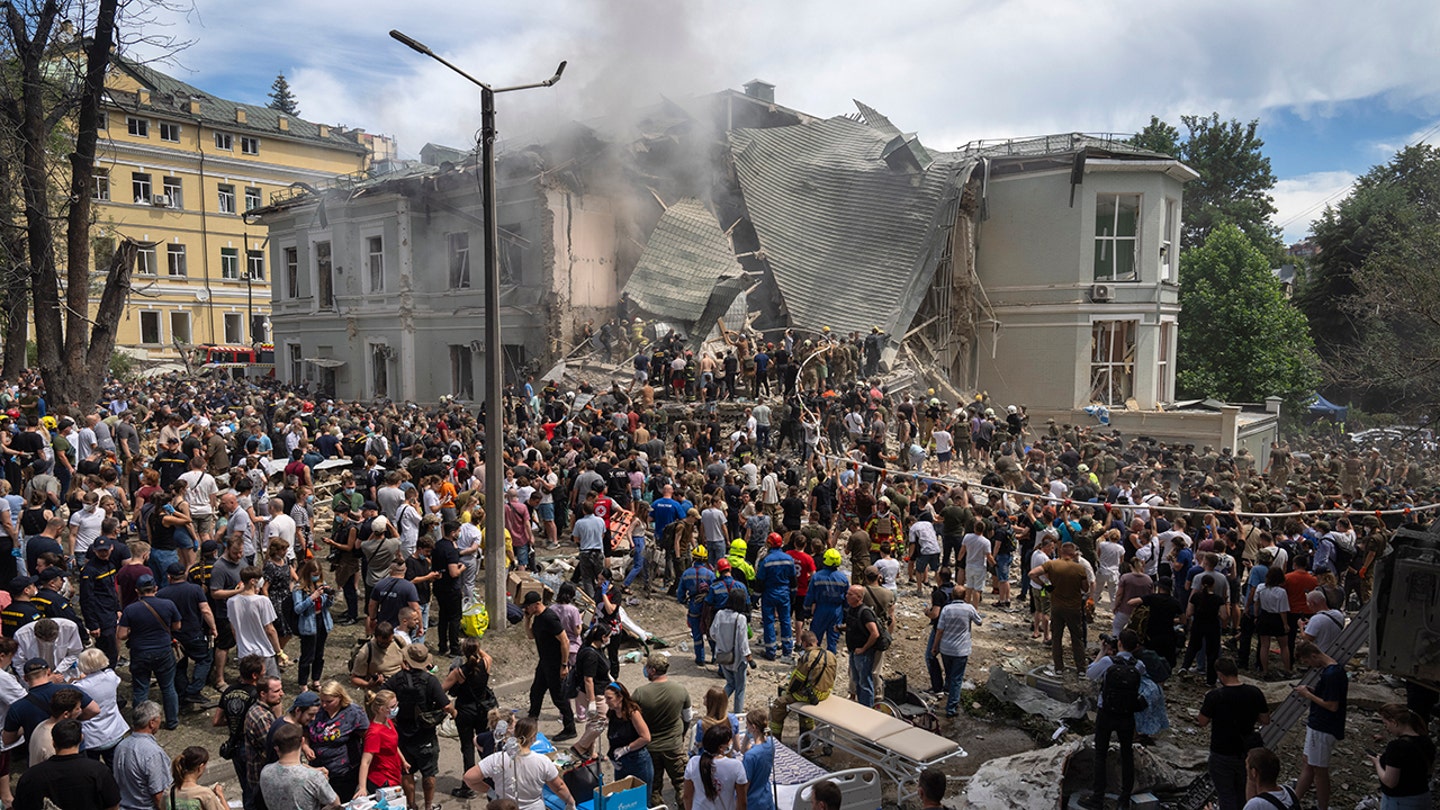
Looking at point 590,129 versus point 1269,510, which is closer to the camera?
point 1269,510

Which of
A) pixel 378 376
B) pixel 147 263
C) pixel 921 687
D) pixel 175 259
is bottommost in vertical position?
pixel 921 687

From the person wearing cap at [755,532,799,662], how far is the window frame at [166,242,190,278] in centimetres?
4727

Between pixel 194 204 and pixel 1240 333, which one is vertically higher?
pixel 194 204

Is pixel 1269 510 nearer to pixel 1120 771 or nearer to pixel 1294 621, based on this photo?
pixel 1294 621

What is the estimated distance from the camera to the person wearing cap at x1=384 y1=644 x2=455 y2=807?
6.57 meters

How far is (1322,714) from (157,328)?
53.1 meters

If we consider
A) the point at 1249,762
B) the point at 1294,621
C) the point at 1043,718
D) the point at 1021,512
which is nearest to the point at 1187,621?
the point at 1294,621

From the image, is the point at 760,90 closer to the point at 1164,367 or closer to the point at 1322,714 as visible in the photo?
the point at 1164,367

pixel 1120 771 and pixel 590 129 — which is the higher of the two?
pixel 590 129

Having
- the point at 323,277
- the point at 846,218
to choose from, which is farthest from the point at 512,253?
the point at 846,218

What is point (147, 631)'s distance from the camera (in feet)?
24.7

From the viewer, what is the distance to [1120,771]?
7465mm

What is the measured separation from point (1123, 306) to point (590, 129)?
55.5 feet

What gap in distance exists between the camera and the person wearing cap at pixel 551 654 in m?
8.17
